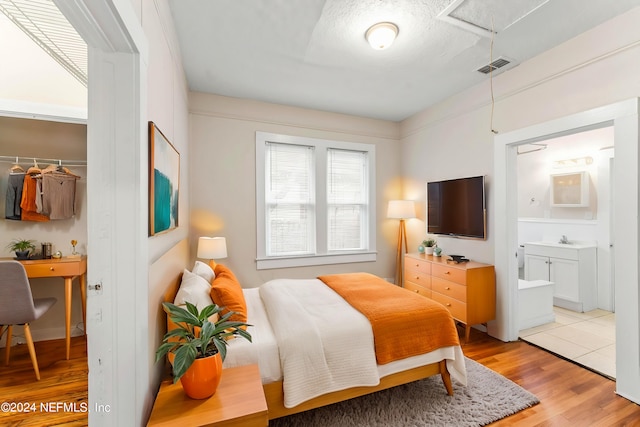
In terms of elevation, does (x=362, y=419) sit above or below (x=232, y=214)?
below

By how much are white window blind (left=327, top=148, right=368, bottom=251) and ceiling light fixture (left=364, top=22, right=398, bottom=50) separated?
1.96m

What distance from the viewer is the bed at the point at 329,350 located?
1.63 meters

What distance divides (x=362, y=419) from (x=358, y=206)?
9.53 ft

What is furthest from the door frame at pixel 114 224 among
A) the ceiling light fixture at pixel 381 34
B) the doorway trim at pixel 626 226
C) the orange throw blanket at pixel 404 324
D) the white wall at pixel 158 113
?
the doorway trim at pixel 626 226

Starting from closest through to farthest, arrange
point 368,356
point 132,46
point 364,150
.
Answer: point 132,46
point 368,356
point 364,150

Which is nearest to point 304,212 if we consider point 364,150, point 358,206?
point 358,206

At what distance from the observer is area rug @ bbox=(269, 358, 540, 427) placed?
1.80 meters

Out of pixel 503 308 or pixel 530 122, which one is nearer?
pixel 530 122

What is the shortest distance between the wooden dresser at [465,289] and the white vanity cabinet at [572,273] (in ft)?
5.44

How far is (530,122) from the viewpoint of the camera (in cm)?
271

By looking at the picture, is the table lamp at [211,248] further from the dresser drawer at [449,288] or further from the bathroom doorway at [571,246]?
the bathroom doorway at [571,246]

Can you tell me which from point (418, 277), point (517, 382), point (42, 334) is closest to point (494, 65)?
point (418, 277)

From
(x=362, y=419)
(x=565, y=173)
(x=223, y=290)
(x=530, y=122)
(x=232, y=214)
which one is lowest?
(x=362, y=419)

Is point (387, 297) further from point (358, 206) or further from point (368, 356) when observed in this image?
point (358, 206)
